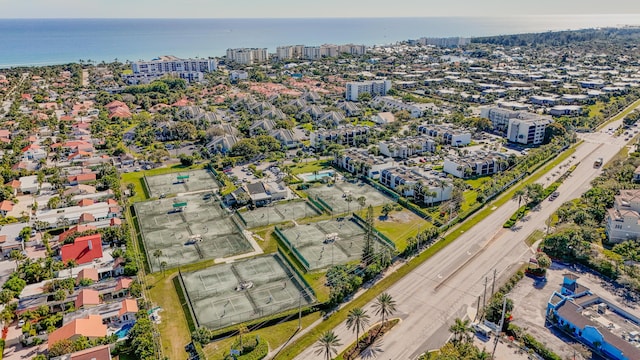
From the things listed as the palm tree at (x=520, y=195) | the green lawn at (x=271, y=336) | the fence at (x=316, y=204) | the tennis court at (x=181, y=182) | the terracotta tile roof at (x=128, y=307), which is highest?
the palm tree at (x=520, y=195)

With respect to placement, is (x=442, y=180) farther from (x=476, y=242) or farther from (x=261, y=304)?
(x=261, y=304)

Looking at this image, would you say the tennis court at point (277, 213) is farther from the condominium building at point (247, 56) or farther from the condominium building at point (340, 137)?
the condominium building at point (247, 56)

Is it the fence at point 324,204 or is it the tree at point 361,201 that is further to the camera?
the fence at point 324,204

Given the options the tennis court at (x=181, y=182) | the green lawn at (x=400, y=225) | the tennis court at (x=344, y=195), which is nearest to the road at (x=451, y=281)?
the green lawn at (x=400, y=225)

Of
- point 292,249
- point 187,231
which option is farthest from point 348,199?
point 187,231

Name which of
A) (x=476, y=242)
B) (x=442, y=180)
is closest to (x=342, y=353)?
(x=476, y=242)
